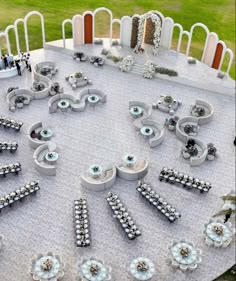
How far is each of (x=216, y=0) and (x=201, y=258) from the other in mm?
41457

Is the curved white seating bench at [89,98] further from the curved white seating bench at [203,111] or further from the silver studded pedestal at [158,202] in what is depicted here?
the silver studded pedestal at [158,202]

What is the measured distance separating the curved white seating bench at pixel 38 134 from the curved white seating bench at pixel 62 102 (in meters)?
2.44

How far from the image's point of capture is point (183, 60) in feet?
138

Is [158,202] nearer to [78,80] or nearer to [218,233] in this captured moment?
[218,233]

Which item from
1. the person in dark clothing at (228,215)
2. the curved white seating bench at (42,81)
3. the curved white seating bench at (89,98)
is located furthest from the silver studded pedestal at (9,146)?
the person in dark clothing at (228,215)

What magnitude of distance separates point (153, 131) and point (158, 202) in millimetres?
8165

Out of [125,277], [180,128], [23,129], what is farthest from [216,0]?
[125,277]

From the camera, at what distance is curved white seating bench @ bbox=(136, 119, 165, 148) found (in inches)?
1300

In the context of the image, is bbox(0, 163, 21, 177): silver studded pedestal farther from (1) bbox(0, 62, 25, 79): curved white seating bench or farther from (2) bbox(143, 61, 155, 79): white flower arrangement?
(2) bbox(143, 61, 155, 79): white flower arrangement

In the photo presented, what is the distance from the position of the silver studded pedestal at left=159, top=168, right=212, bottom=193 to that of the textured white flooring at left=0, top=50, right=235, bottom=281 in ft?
1.71

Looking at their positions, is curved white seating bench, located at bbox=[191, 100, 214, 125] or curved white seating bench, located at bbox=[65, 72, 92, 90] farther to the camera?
curved white seating bench, located at bbox=[65, 72, 92, 90]

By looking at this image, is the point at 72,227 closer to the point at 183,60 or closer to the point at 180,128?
the point at 180,128

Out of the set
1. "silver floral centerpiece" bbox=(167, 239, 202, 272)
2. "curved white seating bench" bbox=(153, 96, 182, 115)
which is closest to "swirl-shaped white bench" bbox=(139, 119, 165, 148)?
"curved white seating bench" bbox=(153, 96, 182, 115)

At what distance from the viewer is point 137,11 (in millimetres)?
51125
